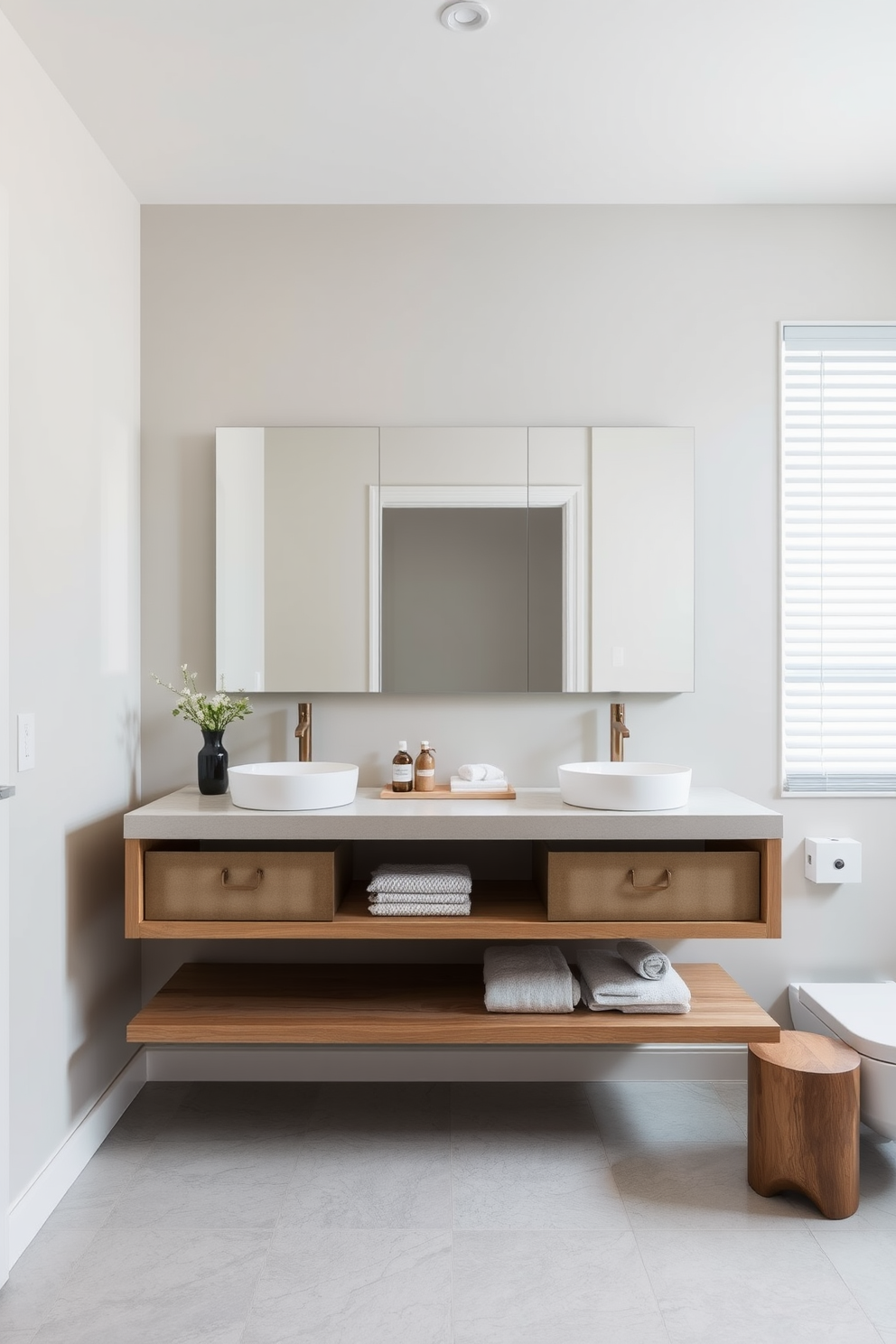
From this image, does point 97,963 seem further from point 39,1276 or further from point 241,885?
point 39,1276

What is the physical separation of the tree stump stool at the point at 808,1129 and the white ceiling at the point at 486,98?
222 cm

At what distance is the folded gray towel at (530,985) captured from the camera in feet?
7.27

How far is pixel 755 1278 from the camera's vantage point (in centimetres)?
182

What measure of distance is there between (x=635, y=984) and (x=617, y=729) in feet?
2.25

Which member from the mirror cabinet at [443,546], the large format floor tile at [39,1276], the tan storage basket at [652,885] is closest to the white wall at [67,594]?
the large format floor tile at [39,1276]

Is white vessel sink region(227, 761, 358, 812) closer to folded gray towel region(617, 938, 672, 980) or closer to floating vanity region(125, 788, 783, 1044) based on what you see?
floating vanity region(125, 788, 783, 1044)

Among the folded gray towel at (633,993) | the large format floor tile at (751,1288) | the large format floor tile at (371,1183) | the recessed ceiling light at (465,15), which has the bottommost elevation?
the large format floor tile at (751,1288)

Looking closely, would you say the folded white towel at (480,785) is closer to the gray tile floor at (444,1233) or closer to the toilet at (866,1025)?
the gray tile floor at (444,1233)

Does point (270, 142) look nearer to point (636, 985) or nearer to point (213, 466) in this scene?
point (213, 466)

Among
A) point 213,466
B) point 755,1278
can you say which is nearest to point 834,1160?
point 755,1278

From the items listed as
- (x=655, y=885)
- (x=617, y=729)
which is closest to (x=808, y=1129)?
(x=655, y=885)

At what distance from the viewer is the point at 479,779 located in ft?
8.35

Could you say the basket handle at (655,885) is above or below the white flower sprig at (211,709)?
→ below

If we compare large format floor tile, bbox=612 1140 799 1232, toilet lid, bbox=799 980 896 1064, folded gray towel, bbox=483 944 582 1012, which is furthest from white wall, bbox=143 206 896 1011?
large format floor tile, bbox=612 1140 799 1232
